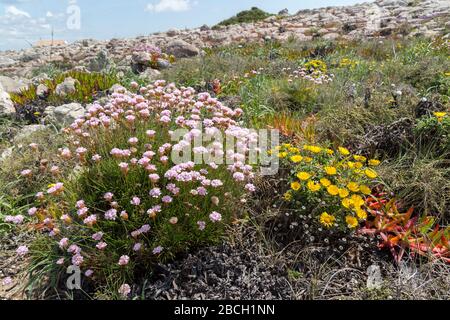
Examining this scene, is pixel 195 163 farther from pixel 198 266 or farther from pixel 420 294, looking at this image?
pixel 420 294

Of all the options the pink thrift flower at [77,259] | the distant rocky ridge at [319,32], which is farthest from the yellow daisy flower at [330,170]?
the distant rocky ridge at [319,32]

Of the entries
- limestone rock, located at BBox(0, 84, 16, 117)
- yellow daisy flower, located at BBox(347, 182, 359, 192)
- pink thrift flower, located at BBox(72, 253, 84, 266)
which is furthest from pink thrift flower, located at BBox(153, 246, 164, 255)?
limestone rock, located at BBox(0, 84, 16, 117)

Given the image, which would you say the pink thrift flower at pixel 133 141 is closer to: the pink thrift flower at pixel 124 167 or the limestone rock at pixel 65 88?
the pink thrift flower at pixel 124 167

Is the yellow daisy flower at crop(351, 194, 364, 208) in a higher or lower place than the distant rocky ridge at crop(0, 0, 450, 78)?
lower

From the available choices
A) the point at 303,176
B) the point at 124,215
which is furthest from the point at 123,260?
the point at 303,176

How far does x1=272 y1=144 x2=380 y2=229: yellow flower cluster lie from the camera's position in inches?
119

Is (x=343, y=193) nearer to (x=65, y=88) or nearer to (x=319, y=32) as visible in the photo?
(x=65, y=88)

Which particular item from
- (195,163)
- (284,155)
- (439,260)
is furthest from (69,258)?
(439,260)

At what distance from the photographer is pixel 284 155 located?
345cm

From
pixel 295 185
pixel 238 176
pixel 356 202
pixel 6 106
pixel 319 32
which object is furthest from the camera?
pixel 319 32

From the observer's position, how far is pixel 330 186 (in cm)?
306

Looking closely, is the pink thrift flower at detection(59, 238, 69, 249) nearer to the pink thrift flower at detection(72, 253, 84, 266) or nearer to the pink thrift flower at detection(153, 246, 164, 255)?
the pink thrift flower at detection(72, 253, 84, 266)
